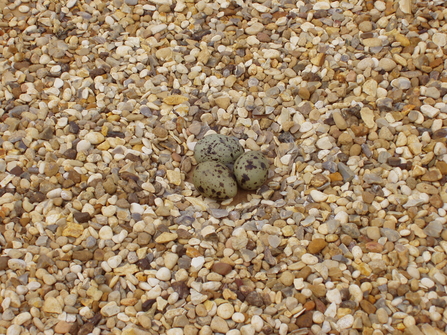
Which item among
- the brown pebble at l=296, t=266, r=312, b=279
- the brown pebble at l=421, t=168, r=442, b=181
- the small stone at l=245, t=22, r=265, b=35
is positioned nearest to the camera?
the brown pebble at l=296, t=266, r=312, b=279

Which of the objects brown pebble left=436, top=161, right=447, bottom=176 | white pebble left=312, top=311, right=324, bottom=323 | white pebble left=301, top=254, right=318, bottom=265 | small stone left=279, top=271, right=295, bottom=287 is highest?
brown pebble left=436, top=161, right=447, bottom=176

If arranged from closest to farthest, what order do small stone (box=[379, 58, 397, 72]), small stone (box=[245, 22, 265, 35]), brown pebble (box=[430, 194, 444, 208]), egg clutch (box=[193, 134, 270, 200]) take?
brown pebble (box=[430, 194, 444, 208]) → egg clutch (box=[193, 134, 270, 200]) → small stone (box=[379, 58, 397, 72]) → small stone (box=[245, 22, 265, 35])

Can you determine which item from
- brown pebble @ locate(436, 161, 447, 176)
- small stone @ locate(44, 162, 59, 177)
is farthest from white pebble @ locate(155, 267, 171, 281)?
brown pebble @ locate(436, 161, 447, 176)

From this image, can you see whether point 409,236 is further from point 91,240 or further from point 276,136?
point 91,240

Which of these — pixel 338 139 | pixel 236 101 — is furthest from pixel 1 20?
pixel 338 139

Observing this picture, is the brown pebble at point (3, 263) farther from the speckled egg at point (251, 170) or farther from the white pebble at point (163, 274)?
the speckled egg at point (251, 170)

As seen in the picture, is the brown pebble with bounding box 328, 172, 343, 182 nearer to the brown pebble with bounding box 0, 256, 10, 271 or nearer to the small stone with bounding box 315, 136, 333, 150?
the small stone with bounding box 315, 136, 333, 150
